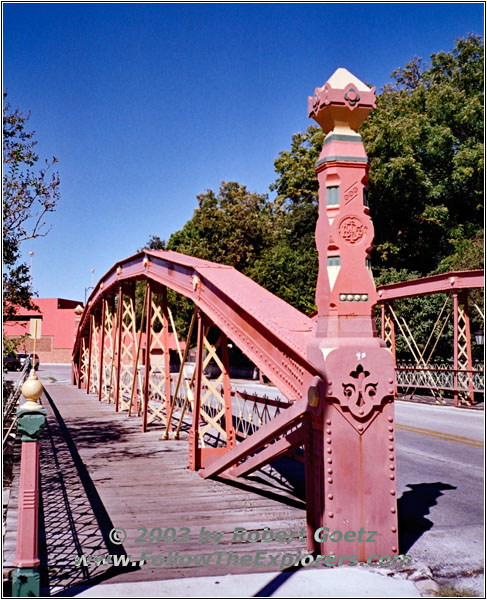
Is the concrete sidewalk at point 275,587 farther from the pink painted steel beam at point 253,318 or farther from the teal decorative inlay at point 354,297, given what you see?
the teal decorative inlay at point 354,297

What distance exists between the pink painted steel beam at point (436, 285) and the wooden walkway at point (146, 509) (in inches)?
414

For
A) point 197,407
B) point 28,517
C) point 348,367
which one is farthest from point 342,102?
point 197,407

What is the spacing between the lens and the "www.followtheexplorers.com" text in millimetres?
6414

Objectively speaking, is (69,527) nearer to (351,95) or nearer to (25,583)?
(25,583)

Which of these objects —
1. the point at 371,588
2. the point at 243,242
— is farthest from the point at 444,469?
the point at 243,242

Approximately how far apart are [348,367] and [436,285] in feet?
51.7

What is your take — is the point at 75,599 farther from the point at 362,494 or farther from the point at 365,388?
the point at 365,388

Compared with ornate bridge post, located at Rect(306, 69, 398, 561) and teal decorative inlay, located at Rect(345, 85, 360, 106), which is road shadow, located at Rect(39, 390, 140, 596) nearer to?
ornate bridge post, located at Rect(306, 69, 398, 561)

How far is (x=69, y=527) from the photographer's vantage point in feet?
25.7

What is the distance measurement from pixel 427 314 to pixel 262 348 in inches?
905

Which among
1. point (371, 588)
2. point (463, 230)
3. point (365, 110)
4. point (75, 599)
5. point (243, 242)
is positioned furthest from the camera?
point (243, 242)

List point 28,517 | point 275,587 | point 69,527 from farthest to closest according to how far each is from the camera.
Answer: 1. point 69,527
2. point 275,587
3. point 28,517

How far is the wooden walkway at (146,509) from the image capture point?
6.40m

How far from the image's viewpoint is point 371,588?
5754 millimetres
